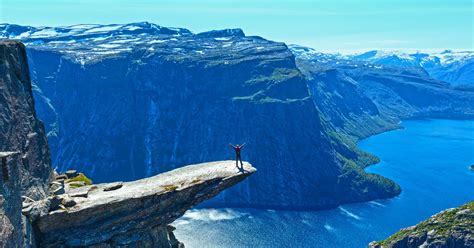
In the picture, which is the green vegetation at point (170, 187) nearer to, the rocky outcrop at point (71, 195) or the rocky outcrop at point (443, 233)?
the rocky outcrop at point (71, 195)

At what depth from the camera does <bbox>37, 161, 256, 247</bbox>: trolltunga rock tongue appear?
111 ft

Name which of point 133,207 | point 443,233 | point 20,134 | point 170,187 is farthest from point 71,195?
point 443,233

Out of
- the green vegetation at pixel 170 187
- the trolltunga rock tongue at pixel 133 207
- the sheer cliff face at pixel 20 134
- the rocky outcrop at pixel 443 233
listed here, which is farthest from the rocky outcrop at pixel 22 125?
the rocky outcrop at pixel 443 233

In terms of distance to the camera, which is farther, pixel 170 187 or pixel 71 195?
pixel 170 187

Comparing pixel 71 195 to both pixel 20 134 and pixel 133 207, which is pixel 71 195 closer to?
pixel 133 207

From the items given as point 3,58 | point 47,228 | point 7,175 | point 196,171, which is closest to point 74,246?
point 47,228

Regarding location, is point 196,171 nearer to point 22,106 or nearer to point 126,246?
point 126,246

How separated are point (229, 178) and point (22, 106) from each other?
1764 centimetres

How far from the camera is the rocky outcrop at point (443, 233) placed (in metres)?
123

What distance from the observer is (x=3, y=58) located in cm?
3606

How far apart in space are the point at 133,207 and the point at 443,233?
371 ft

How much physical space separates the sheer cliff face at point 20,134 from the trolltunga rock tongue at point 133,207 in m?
2.94

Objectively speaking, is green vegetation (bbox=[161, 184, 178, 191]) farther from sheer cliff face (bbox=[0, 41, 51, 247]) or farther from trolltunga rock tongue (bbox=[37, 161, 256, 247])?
sheer cliff face (bbox=[0, 41, 51, 247])

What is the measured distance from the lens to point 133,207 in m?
36.4
